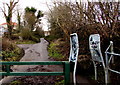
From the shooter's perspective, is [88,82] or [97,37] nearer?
[97,37]

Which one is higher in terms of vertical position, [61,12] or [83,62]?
[61,12]

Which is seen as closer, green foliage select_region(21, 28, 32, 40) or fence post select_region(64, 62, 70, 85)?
fence post select_region(64, 62, 70, 85)

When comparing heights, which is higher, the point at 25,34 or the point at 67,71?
the point at 25,34

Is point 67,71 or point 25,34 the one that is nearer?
point 67,71

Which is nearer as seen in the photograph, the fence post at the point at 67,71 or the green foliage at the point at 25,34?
the fence post at the point at 67,71

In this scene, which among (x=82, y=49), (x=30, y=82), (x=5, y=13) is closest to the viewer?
(x=30, y=82)

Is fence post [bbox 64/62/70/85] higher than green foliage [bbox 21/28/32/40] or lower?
lower

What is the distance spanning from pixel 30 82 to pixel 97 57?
6.68 feet

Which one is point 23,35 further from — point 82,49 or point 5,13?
point 82,49

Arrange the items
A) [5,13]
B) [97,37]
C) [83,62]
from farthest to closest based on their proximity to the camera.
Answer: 1. [5,13]
2. [83,62]
3. [97,37]

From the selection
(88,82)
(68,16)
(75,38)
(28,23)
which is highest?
(28,23)

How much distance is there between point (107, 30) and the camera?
4.39 meters

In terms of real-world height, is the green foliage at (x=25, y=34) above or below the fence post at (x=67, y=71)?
above

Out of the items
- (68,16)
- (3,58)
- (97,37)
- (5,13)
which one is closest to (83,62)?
(97,37)
